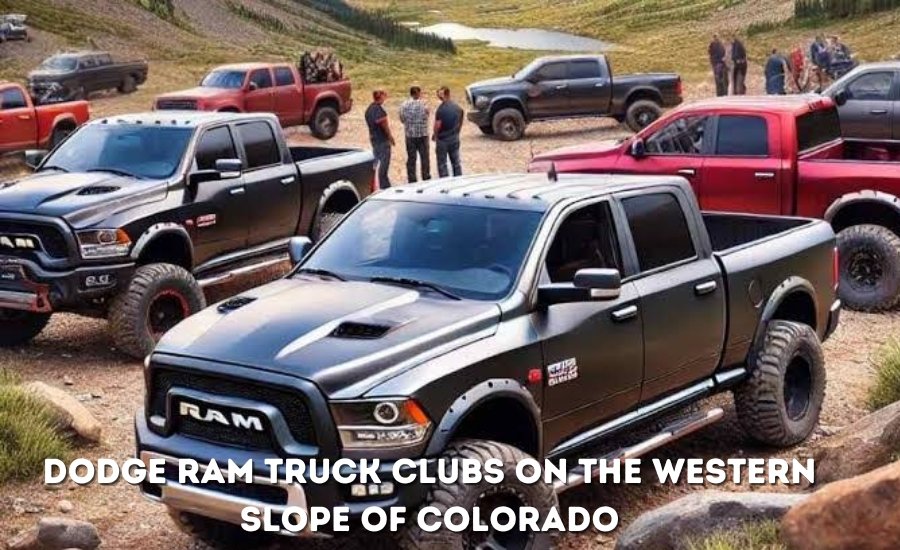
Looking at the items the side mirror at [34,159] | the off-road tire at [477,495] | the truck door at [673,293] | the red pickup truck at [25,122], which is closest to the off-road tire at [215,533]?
the off-road tire at [477,495]

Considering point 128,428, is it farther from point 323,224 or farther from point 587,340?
point 323,224

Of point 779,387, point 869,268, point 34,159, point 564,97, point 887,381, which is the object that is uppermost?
point 34,159

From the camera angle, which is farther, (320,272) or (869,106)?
(869,106)

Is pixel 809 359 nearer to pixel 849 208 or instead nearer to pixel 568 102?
pixel 849 208

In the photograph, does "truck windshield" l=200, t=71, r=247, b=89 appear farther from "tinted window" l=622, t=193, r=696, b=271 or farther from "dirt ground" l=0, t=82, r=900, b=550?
"tinted window" l=622, t=193, r=696, b=271

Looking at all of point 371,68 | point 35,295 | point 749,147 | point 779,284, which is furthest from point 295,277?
point 371,68

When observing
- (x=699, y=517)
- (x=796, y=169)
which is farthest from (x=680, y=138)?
(x=699, y=517)

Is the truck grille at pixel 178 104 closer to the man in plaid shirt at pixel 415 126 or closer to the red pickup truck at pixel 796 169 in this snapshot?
the man in plaid shirt at pixel 415 126

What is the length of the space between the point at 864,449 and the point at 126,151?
7.30 metres

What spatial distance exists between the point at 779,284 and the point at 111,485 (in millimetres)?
4287

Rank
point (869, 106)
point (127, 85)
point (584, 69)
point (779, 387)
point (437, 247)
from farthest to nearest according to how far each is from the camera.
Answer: point (127, 85), point (584, 69), point (869, 106), point (779, 387), point (437, 247)

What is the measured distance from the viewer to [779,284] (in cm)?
→ 841

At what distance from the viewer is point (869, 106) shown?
19.6 m

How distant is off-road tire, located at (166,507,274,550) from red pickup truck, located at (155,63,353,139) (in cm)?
1912
